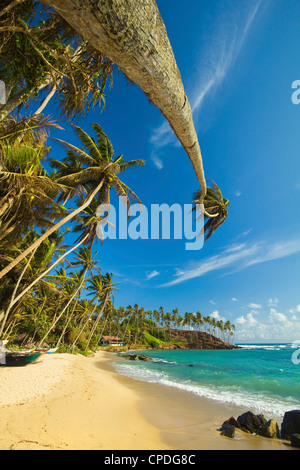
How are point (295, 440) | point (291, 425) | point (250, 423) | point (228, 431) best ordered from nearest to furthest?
point (295, 440) → point (228, 431) → point (291, 425) → point (250, 423)

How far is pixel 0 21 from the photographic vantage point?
9.95 feet

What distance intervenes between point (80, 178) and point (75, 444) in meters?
11.8

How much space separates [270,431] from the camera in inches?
239

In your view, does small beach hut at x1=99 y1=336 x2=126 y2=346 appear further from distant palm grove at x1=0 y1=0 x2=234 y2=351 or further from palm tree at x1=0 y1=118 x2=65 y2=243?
palm tree at x1=0 y1=118 x2=65 y2=243

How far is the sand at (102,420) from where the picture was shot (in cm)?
442

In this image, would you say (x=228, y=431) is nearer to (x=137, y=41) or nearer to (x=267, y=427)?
(x=267, y=427)

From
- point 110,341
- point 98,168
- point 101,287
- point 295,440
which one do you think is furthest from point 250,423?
point 110,341

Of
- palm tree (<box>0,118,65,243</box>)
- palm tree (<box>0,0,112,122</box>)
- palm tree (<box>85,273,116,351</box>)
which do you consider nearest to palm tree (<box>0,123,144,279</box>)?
palm tree (<box>0,118,65,243</box>)

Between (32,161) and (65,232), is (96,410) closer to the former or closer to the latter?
(32,161)

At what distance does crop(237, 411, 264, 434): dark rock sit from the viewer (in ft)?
20.7

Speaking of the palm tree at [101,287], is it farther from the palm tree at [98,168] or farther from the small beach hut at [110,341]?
the small beach hut at [110,341]

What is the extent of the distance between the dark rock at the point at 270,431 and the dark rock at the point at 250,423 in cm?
19

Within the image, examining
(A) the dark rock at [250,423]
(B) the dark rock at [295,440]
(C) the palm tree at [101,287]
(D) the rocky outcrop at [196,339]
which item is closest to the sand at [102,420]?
(B) the dark rock at [295,440]

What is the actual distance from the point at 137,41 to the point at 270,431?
8892 mm
